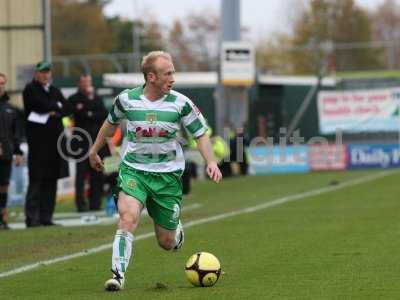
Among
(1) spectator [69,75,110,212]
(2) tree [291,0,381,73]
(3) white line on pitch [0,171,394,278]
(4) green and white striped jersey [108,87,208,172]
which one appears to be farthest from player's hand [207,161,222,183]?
(2) tree [291,0,381,73]

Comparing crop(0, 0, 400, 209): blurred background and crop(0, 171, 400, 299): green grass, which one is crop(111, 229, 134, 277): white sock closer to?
crop(0, 171, 400, 299): green grass

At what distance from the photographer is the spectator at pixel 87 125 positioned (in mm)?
19047

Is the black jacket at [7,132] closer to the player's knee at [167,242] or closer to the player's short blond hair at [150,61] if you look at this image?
the player's knee at [167,242]

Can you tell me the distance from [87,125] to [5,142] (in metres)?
3.74

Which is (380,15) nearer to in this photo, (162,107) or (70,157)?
(70,157)

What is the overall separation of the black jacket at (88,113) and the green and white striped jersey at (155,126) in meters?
9.57

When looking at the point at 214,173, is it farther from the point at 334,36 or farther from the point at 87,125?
the point at 334,36

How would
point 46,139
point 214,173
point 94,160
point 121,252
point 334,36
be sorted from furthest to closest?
1. point 334,36
2. point 46,139
3. point 94,160
4. point 214,173
5. point 121,252

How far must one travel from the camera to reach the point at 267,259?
431 inches

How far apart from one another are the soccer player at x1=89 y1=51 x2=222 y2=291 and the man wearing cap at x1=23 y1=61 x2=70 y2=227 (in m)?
6.62

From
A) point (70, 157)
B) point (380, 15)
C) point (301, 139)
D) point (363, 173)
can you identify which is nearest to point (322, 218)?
point (70, 157)

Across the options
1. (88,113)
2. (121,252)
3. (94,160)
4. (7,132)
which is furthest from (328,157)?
(121,252)

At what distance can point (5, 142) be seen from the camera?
15594 millimetres

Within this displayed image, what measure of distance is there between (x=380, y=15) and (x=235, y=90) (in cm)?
6151
